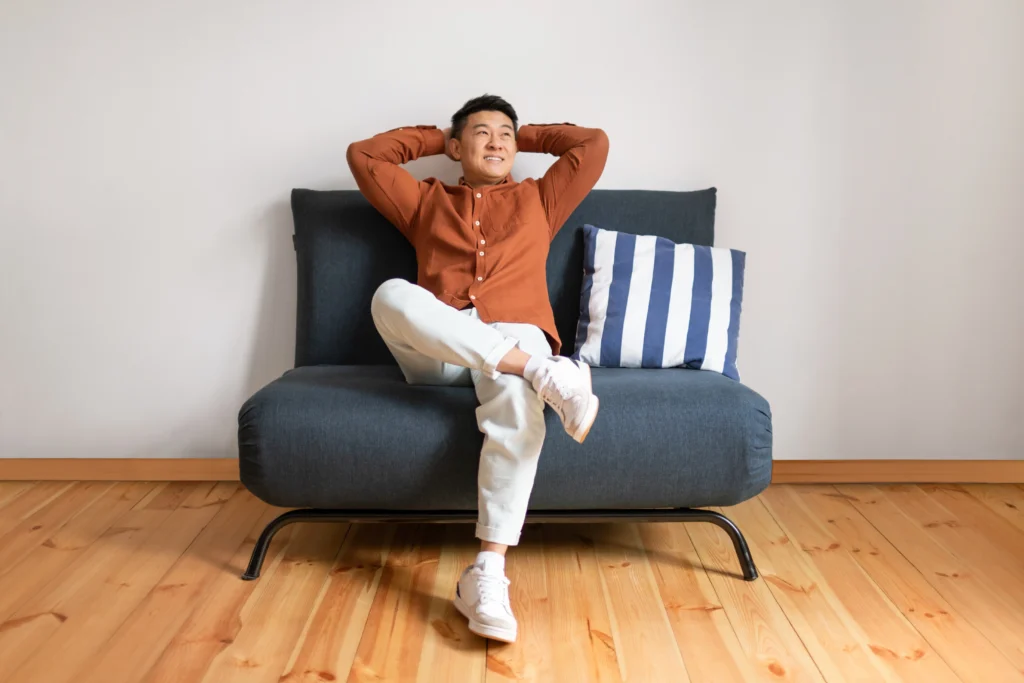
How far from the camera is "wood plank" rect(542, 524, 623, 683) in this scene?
1.57 metres

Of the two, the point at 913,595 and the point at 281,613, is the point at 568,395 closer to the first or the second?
the point at 281,613

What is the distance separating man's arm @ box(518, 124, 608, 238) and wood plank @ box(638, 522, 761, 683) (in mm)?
839

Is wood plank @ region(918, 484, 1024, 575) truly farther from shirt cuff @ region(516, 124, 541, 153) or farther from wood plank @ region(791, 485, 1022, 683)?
shirt cuff @ region(516, 124, 541, 153)

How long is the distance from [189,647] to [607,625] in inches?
30.7

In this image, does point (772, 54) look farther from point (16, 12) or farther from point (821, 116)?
point (16, 12)

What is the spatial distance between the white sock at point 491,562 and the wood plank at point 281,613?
0.36 m

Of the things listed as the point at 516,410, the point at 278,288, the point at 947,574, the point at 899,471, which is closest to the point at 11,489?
the point at 278,288

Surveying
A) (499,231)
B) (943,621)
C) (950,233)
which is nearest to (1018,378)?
(950,233)

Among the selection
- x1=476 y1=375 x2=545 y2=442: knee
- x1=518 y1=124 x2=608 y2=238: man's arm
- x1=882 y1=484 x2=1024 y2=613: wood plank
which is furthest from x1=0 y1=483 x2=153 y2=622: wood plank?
x1=882 y1=484 x2=1024 y2=613: wood plank

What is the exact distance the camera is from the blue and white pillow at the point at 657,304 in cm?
224

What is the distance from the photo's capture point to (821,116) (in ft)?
8.26

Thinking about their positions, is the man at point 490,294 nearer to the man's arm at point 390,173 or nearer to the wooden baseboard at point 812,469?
the man's arm at point 390,173

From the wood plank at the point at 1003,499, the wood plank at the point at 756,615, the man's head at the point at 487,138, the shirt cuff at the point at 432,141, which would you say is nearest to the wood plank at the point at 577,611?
the wood plank at the point at 756,615

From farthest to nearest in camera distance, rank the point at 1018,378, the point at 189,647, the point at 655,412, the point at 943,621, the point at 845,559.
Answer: the point at 1018,378, the point at 845,559, the point at 655,412, the point at 943,621, the point at 189,647
